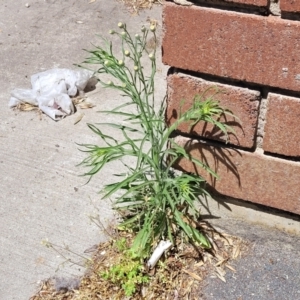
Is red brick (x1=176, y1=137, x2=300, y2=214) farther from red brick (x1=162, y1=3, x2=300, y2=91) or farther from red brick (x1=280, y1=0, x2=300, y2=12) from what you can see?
red brick (x1=280, y1=0, x2=300, y2=12)

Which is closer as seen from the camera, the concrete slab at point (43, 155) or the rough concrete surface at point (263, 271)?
the rough concrete surface at point (263, 271)

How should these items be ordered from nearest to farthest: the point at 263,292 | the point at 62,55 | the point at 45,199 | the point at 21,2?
the point at 263,292 < the point at 45,199 < the point at 62,55 < the point at 21,2

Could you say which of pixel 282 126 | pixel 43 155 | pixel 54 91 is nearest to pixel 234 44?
pixel 282 126

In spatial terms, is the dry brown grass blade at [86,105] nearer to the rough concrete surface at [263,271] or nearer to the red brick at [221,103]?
the red brick at [221,103]

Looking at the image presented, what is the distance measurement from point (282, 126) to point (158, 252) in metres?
0.67

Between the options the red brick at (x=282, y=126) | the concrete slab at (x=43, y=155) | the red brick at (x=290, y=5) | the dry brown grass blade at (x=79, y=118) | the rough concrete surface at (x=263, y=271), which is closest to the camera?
the red brick at (x=290, y=5)

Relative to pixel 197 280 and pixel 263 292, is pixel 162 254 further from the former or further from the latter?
pixel 263 292

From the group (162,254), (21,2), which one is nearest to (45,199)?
(162,254)

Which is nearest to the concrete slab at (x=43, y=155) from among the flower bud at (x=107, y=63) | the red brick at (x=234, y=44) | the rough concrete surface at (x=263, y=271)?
the rough concrete surface at (x=263, y=271)

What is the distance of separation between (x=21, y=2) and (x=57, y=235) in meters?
2.77

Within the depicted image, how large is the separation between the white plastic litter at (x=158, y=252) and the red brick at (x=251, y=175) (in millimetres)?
346

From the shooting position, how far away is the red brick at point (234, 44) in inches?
78.8

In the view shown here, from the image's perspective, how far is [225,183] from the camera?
247 cm

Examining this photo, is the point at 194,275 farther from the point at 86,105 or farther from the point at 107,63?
the point at 86,105
